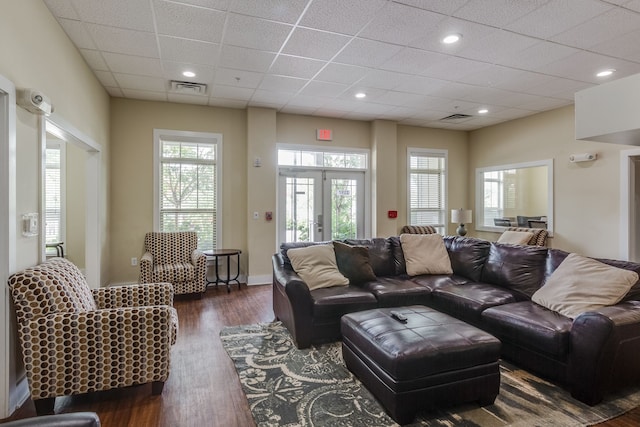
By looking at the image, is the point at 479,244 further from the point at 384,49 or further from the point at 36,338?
the point at 36,338

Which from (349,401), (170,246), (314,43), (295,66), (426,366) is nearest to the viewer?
(426,366)

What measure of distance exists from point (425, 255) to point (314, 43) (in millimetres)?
2708

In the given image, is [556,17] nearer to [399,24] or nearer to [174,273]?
[399,24]

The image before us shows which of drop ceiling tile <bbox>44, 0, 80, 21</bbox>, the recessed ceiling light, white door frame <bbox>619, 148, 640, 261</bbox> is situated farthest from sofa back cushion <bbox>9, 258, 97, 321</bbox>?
white door frame <bbox>619, 148, 640, 261</bbox>

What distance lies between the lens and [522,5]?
2762 millimetres

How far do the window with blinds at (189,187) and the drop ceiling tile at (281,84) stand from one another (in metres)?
1.51

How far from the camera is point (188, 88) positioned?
15.5 feet

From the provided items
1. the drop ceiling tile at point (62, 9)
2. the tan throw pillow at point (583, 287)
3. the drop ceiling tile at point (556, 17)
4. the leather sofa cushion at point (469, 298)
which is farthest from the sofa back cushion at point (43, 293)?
the drop ceiling tile at point (556, 17)

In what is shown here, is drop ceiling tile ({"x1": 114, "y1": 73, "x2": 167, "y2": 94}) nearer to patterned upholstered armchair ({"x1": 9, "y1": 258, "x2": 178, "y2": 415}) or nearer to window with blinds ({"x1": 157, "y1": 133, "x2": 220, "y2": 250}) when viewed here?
window with blinds ({"x1": 157, "y1": 133, "x2": 220, "y2": 250})

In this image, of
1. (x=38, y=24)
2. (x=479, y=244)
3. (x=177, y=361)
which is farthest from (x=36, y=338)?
(x=479, y=244)

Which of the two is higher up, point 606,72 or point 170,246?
point 606,72

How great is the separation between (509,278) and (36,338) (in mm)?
3861

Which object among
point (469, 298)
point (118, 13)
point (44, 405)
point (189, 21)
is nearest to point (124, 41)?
point (118, 13)

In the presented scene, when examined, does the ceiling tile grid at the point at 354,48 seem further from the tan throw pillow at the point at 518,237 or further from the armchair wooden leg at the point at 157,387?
the armchair wooden leg at the point at 157,387
